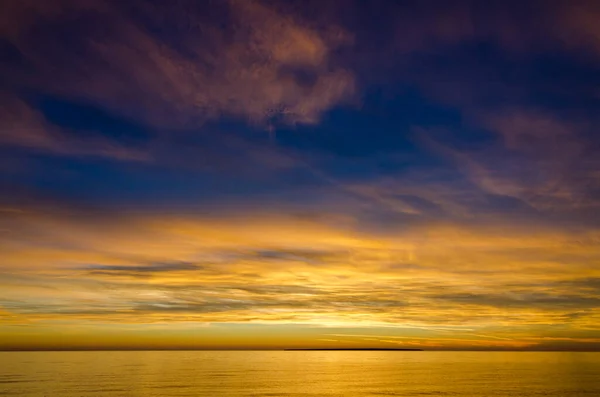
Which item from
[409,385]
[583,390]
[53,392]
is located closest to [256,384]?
[409,385]

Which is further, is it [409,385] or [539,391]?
[409,385]

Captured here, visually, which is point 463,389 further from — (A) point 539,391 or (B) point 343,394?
(B) point 343,394

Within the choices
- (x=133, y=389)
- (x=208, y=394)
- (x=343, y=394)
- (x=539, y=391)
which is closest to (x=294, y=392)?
(x=343, y=394)

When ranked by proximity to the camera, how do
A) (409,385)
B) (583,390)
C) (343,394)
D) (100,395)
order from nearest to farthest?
(100,395) → (343,394) → (583,390) → (409,385)

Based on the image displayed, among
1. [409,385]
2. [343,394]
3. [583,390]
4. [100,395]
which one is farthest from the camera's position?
[409,385]

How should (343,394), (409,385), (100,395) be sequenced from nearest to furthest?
(100,395) → (343,394) → (409,385)

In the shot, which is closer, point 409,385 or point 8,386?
point 8,386

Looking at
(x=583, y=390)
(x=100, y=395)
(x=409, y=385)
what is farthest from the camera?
(x=409, y=385)

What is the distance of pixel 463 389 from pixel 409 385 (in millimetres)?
15332

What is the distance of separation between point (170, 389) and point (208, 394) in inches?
546

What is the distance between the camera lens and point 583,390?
109 m

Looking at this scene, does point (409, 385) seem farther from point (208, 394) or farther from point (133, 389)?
point (133, 389)

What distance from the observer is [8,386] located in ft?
373

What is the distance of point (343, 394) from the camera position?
10238 centimetres
